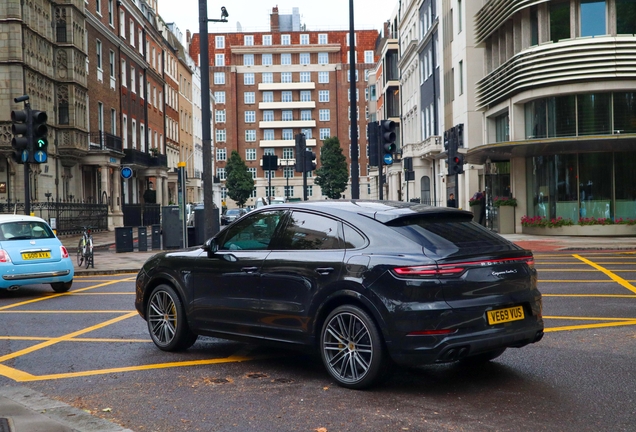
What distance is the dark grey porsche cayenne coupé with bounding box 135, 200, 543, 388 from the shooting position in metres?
5.97

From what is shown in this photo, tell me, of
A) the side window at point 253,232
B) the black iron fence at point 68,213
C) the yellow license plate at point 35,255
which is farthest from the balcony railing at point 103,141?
the side window at point 253,232

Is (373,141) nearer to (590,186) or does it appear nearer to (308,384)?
(590,186)

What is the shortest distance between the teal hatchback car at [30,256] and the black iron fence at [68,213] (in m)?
14.7

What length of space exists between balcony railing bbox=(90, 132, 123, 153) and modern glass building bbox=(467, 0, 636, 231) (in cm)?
2134

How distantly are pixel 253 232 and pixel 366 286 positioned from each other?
5.60 feet

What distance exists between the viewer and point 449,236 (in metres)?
6.41

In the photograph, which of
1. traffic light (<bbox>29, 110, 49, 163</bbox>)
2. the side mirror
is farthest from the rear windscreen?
traffic light (<bbox>29, 110, 49, 163</bbox>)

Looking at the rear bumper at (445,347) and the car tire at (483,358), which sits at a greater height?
the rear bumper at (445,347)

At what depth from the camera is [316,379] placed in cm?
677

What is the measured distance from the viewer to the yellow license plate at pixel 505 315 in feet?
20.1

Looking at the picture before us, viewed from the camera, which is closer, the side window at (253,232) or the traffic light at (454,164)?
the side window at (253,232)

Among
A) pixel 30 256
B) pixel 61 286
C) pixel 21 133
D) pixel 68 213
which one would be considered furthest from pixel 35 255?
pixel 68 213

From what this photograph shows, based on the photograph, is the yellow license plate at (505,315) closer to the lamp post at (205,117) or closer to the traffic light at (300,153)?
the lamp post at (205,117)

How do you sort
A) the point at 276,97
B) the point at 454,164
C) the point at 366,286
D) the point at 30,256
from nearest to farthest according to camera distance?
the point at 366,286 < the point at 30,256 < the point at 454,164 < the point at 276,97
